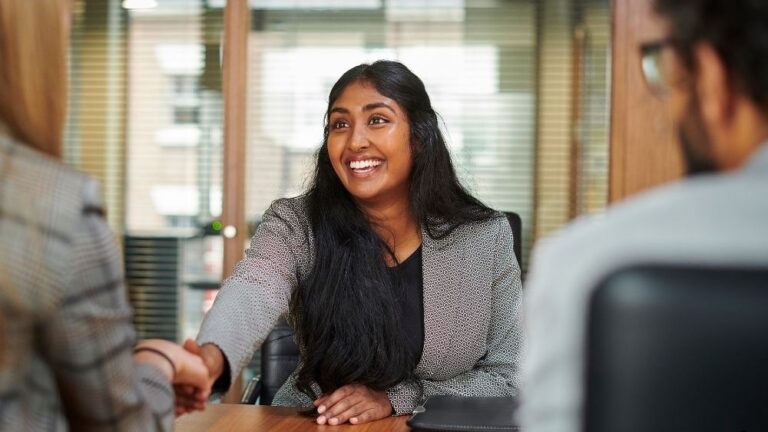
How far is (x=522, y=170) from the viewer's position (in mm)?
4598

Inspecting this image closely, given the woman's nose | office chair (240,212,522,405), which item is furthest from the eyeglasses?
office chair (240,212,522,405)

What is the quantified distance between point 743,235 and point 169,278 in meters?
4.24

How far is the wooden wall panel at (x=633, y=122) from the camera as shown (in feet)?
11.3

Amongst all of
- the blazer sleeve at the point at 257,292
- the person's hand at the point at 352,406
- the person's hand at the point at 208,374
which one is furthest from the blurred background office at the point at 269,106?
the person's hand at the point at 208,374

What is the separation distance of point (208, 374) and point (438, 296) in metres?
0.82

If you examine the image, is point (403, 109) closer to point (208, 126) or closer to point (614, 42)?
point (614, 42)

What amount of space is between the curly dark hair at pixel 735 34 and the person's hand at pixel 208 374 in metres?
1.14

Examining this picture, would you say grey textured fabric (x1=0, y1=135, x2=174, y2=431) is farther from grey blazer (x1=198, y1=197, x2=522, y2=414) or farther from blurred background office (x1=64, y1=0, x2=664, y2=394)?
blurred background office (x1=64, y1=0, x2=664, y2=394)

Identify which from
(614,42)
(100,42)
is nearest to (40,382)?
(614,42)

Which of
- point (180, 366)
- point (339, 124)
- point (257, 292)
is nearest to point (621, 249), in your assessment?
point (180, 366)

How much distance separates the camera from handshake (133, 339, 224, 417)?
1594 millimetres

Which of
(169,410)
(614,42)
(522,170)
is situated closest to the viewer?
(169,410)

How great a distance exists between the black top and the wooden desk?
1.02 ft

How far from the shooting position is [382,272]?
8.15ft
